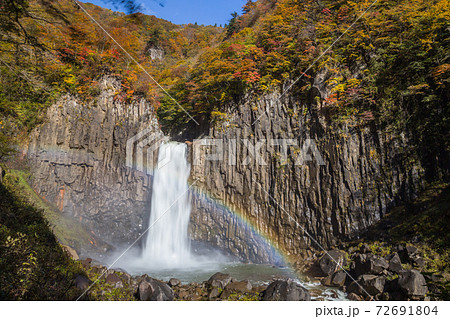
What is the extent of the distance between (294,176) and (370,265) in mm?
5981

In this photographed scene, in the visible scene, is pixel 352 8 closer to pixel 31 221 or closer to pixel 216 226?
pixel 216 226

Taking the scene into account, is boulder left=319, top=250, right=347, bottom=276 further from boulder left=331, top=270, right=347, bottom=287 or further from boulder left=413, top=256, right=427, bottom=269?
boulder left=413, top=256, right=427, bottom=269

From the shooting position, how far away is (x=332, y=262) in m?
10.3

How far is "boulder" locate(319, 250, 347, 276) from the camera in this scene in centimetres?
1013

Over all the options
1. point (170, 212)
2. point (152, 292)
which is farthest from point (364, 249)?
point (170, 212)

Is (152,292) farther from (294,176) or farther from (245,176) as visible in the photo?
(294,176)

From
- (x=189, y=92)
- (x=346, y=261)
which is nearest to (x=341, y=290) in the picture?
(x=346, y=261)

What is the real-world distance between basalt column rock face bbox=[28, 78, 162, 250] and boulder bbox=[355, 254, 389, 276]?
46.7ft

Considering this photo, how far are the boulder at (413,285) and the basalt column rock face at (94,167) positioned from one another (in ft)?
51.6

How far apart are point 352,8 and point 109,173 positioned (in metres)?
20.1

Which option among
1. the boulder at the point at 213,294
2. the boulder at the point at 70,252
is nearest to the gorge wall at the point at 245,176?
the boulder at the point at 70,252

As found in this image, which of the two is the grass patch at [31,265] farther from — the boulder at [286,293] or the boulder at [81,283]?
the boulder at [286,293]

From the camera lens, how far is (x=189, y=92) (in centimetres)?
2075

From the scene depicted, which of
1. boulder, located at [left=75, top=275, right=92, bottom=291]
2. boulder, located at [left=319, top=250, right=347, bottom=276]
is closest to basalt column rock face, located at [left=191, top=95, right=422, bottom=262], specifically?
boulder, located at [left=319, top=250, right=347, bottom=276]
